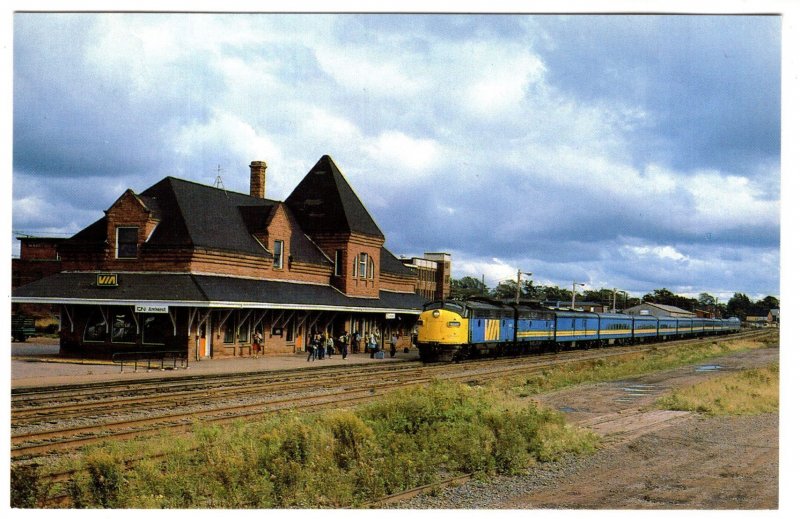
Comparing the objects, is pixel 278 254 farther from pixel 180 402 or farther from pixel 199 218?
pixel 180 402

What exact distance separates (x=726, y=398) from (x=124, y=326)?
24154mm

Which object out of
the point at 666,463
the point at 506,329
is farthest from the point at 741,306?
the point at 666,463

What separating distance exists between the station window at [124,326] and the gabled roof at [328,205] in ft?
52.0

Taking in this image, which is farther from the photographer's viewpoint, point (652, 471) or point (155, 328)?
point (155, 328)

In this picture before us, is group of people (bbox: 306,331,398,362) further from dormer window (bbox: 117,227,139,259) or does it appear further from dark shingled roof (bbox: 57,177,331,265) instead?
dormer window (bbox: 117,227,139,259)

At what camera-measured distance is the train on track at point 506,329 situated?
37.0 metres

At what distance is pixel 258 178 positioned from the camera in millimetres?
48938

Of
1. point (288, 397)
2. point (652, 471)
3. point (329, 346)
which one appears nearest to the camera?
point (652, 471)

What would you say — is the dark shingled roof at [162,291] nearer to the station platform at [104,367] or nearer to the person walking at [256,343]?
the person walking at [256,343]

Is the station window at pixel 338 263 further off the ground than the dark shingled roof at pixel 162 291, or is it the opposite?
the station window at pixel 338 263

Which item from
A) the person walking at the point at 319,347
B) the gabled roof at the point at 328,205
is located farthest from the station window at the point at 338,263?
the person walking at the point at 319,347

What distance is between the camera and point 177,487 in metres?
11.6

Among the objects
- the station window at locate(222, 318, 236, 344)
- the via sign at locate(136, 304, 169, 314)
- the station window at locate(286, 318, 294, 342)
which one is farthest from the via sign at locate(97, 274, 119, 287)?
the station window at locate(286, 318, 294, 342)
